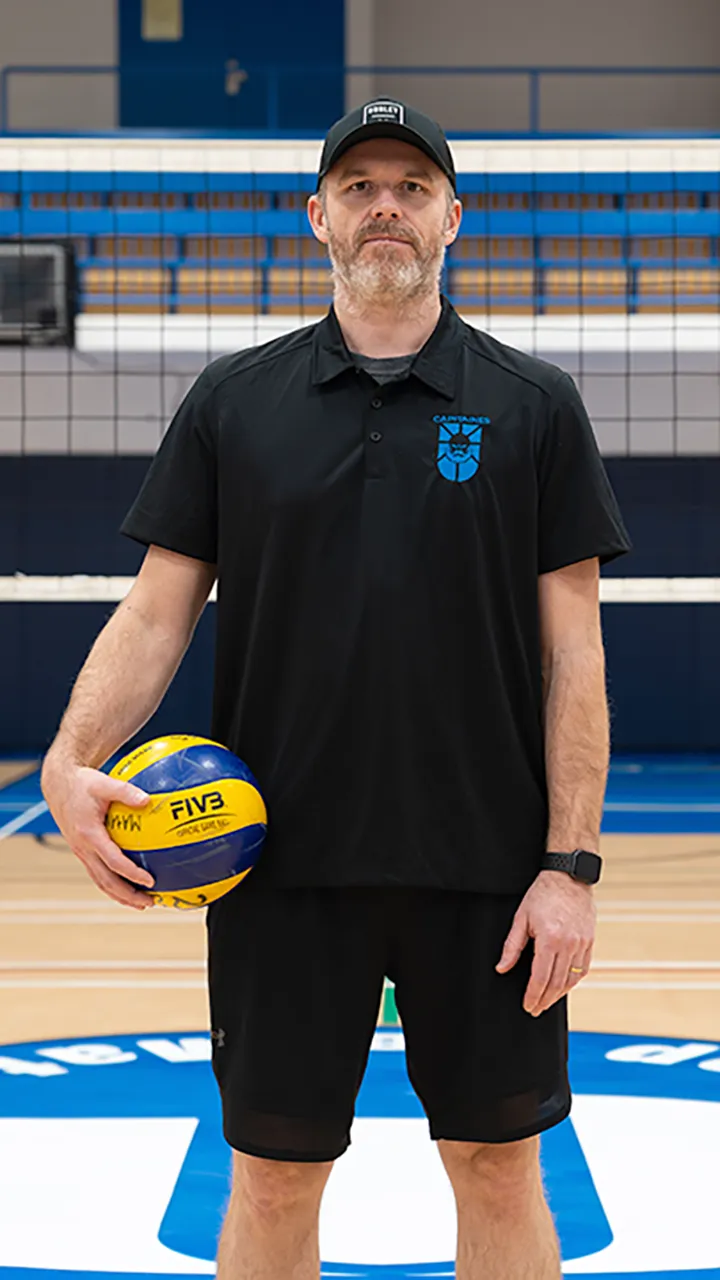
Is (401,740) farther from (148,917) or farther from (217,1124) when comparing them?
(148,917)

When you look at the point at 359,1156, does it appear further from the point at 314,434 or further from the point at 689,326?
the point at 689,326

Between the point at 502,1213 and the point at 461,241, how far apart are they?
10.9 m

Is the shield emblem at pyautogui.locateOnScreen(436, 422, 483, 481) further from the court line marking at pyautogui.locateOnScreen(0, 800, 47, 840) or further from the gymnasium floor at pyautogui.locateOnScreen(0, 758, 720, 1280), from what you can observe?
the court line marking at pyautogui.locateOnScreen(0, 800, 47, 840)

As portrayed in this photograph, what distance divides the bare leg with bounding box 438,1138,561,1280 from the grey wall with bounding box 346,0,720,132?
13.2 m

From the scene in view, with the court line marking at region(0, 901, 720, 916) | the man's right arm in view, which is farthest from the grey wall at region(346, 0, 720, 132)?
the man's right arm

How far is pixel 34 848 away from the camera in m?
7.76

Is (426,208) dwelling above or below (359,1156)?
above

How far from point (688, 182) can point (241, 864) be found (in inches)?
437

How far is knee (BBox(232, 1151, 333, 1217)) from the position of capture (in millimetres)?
1892

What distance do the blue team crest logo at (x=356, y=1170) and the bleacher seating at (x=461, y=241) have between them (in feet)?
27.6

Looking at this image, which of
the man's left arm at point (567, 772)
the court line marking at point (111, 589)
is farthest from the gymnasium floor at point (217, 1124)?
the court line marking at point (111, 589)

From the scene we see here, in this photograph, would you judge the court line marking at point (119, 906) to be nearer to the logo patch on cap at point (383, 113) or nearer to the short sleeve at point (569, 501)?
the short sleeve at point (569, 501)

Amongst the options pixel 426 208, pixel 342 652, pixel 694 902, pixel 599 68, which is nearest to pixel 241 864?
pixel 342 652

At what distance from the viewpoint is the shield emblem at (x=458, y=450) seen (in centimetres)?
187
